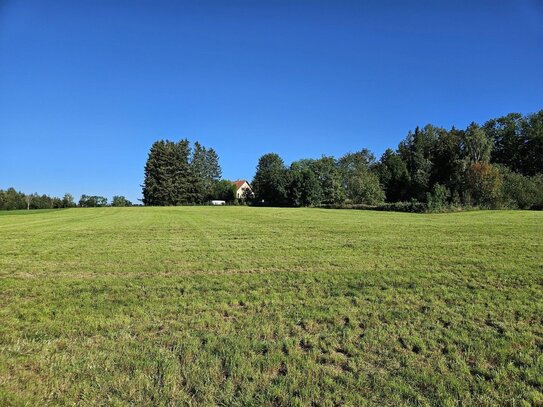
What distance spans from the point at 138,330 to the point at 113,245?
10222 millimetres

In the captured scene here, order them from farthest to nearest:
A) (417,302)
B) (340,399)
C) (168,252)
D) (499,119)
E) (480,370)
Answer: (499,119)
(168,252)
(417,302)
(480,370)
(340,399)

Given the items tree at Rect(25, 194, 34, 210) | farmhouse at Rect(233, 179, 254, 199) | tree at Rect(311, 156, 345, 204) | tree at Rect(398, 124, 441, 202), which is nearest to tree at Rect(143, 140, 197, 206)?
farmhouse at Rect(233, 179, 254, 199)

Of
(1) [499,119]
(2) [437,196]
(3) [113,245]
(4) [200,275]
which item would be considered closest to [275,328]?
(4) [200,275]

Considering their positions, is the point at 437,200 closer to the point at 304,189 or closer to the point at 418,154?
the point at 304,189

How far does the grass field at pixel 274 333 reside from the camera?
3473mm

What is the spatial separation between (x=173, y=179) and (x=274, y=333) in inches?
3705

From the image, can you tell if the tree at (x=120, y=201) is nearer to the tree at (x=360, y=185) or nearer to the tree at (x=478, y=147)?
the tree at (x=360, y=185)

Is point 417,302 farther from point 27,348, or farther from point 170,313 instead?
point 27,348

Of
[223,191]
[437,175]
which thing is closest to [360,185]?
[437,175]

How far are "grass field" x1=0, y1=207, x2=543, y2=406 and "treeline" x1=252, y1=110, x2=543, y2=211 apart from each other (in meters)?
38.7

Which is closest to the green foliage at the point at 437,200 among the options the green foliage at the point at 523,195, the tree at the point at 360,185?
the green foliage at the point at 523,195

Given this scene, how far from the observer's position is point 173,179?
94.7 m

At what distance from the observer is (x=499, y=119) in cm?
7906

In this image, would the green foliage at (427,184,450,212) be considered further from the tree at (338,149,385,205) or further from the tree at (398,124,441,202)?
the tree at (398,124,441,202)
